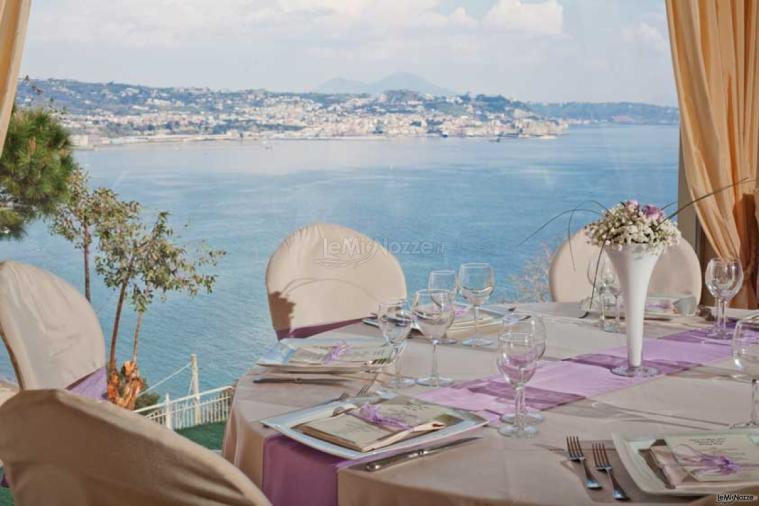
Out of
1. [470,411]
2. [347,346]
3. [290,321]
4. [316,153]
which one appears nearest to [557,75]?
[316,153]

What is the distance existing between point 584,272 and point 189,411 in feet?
8.06

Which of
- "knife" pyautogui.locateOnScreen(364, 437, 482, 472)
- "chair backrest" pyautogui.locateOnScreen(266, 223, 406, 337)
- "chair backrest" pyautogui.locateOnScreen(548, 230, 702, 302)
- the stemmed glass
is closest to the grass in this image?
"chair backrest" pyautogui.locateOnScreen(266, 223, 406, 337)

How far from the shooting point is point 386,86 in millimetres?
5328

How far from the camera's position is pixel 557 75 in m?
5.53

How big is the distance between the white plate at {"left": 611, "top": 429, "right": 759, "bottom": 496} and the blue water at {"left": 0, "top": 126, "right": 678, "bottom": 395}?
3.38 metres

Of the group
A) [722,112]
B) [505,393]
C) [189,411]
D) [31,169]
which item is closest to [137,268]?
[189,411]

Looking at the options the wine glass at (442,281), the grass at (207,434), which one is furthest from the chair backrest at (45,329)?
the grass at (207,434)

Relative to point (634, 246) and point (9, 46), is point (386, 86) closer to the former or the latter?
point (9, 46)

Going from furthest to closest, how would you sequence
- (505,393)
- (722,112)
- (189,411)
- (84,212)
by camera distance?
(189,411)
(84,212)
(722,112)
(505,393)

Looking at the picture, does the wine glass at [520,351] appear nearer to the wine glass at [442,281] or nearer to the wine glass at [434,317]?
the wine glass at [434,317]

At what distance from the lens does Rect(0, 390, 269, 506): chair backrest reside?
1.24m

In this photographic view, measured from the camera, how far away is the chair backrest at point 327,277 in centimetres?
313

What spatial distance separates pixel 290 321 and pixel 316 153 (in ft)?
7.08

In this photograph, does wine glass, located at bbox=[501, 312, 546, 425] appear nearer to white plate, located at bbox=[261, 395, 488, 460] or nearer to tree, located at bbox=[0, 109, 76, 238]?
white plate, located at bbox=[261, 395, 488, 460]
